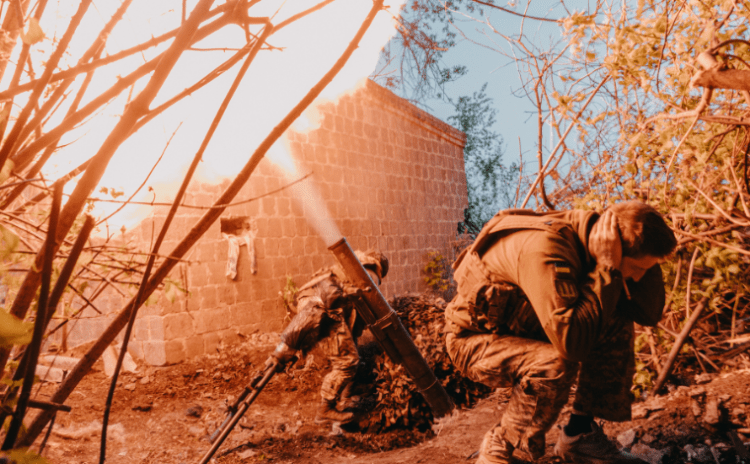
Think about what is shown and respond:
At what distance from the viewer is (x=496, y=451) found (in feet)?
8.05

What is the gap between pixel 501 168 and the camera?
19.6 m

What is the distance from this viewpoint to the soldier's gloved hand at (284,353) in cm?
399

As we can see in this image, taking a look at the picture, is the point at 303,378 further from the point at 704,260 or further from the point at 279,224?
the point at 704,260

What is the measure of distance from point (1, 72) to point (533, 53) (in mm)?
3382

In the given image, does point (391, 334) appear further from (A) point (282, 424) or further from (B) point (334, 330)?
(A) point (282, 424)

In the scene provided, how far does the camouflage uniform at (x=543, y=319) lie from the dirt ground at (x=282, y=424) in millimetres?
428

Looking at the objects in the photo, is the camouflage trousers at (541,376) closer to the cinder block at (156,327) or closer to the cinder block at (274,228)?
the cinder block at (156,327)

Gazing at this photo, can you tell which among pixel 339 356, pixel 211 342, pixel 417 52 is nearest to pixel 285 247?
pixel 211 342

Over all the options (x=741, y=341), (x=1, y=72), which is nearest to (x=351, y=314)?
(x=741, y=341)

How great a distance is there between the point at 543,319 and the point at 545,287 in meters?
0.16

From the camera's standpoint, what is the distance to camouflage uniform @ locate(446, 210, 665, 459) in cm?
221

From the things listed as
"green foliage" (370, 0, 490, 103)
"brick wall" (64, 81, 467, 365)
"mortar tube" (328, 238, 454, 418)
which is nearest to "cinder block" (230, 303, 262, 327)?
"brick wall" (64, 81, 467, 365)

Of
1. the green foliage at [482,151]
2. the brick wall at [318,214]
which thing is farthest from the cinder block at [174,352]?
the green foliage at [482,151]

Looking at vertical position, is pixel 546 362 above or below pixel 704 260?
below
